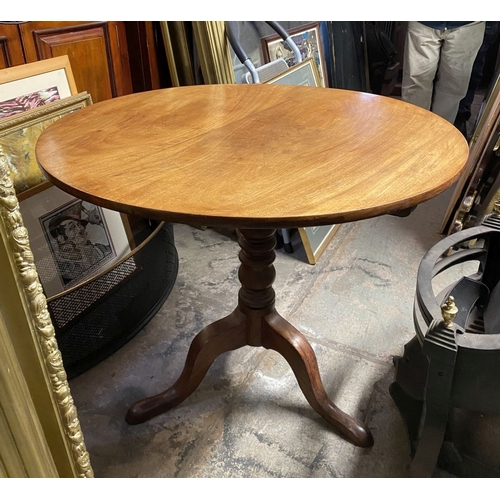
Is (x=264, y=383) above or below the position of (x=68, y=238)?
below

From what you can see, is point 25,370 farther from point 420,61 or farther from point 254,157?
point 420,61

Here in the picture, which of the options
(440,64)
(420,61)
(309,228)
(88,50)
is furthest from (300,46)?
(88,50)

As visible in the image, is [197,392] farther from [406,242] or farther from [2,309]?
[406,242]

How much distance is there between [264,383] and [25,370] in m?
0.84

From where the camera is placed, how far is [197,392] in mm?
1364

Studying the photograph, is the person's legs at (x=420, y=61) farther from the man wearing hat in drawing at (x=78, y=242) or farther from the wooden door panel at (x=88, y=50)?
the man wearing hat in drawing at (x=78, y=242)

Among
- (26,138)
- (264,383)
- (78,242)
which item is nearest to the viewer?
(26,138)

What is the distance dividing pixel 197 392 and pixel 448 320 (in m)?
0.78

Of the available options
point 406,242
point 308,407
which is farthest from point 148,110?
point 406,242

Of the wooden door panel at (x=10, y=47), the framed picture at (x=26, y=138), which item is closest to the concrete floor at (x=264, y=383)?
the framed picture at (x=26, y=138)

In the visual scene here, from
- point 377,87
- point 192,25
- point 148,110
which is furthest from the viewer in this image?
point 377,87

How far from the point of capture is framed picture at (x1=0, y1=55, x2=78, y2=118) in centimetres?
127

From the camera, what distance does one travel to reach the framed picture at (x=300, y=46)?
2287 mm

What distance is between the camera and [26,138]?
129 centimetres
